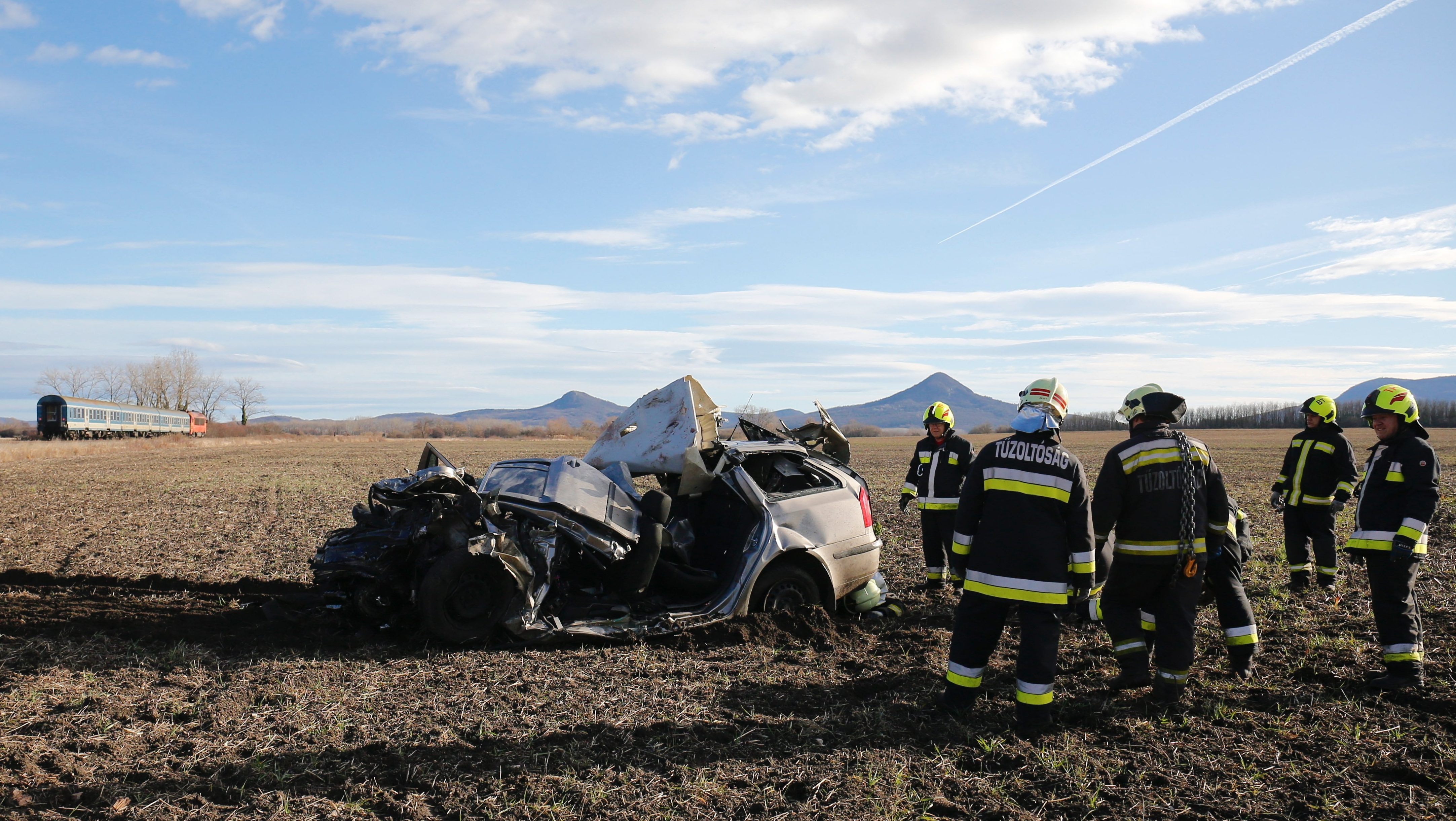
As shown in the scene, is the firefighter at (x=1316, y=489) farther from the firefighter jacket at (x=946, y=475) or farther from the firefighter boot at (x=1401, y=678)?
the firefighter boot at (x=1401, y=678)

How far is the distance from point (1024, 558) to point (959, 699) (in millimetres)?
911

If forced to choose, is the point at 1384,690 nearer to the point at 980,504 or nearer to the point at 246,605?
the point at 980,504

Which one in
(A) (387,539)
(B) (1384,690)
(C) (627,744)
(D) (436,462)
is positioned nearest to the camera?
(C) (627,744)

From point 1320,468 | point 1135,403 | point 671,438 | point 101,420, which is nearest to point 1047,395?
point 1135,403

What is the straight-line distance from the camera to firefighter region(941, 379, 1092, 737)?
4750mm

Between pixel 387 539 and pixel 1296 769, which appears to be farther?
pixel 387 539

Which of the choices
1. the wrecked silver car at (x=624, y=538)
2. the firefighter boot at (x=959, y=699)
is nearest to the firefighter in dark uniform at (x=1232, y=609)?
the firefighter boot at (x=959, y=699)

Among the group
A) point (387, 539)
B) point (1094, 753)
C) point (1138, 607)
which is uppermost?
point (387, 539)

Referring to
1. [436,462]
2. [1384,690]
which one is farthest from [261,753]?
[1384,690]

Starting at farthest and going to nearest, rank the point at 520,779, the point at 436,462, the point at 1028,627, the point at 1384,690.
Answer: the point at 436,462
the point at 1384,690
the point at 1028,627
the point at 520,779

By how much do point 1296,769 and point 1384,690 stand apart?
174cm

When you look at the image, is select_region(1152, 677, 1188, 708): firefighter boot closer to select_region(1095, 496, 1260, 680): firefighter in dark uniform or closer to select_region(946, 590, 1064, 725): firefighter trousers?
select_region(1095, 496, 1260, 680): firefighter in dark uniform

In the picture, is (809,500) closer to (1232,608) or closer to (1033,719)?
(1033,719)

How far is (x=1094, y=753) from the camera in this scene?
4371 mm
